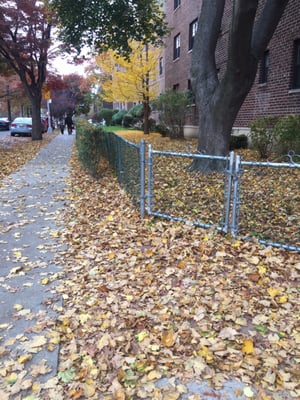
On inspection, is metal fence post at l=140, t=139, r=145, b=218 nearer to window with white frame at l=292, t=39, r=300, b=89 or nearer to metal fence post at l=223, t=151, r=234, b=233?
metal fence post at l=223, t=151, r=234, b=233

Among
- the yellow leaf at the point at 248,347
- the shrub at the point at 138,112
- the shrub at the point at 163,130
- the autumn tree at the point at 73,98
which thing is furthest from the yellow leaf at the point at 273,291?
the autumn tree at the point at 73,98

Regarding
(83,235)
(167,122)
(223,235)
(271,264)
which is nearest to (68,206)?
(83,235)

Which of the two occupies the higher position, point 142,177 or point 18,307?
point 142,177

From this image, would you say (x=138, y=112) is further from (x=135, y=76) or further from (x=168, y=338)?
(x=168, y=338)

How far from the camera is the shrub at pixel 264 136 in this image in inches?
389

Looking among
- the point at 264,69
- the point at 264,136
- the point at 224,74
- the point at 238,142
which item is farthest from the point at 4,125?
the point at 224,74

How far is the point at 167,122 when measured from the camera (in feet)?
57.8

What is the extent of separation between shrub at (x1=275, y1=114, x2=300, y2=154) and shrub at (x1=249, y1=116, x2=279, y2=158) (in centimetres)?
44

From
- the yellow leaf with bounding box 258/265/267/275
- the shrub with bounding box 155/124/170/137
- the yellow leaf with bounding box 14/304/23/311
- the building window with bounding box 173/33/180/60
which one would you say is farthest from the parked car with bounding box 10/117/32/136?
the yellow leaf with bounding box 258/265/267/275

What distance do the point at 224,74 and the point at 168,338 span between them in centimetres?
629

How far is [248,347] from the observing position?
269 centimetres

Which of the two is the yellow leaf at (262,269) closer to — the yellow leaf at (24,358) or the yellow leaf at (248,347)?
the yellow leaf at (248,347)

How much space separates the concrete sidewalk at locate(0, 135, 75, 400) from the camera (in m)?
2.53

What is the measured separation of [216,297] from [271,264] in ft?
3.20
